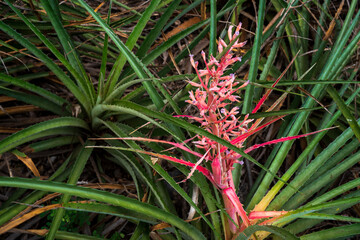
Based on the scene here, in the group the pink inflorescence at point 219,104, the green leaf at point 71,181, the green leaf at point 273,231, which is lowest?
the green leaf at point 273,231

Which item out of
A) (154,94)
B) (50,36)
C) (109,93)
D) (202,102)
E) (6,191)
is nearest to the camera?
(202,102)

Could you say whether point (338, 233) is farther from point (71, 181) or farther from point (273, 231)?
point (71, 181)

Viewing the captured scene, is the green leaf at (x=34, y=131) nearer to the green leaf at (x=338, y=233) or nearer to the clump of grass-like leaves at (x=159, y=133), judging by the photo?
the clump of grass-like leaves at (x=159, y=133)

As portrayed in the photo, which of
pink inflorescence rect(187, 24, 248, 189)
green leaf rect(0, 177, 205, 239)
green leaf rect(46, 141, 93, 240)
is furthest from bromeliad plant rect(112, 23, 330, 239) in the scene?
green leaf rect(46, 141, 93, 240)

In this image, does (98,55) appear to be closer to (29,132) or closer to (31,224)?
(29,132)

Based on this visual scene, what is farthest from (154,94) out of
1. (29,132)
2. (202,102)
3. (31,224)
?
(31,224)

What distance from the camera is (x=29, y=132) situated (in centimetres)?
96

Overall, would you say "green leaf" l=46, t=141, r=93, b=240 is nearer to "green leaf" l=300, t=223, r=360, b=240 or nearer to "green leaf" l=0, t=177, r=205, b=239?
"green leaf" l=0, t=177, r=205, b=239

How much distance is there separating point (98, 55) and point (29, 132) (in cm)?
69

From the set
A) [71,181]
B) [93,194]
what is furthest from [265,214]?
[71,181]

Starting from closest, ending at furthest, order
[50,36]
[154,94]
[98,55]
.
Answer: [154,94] → [50,36] → [98,55]

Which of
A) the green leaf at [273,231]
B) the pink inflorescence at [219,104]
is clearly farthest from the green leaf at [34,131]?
the green leaf at [273,231]

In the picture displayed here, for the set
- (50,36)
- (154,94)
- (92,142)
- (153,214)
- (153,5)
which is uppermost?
(50,36)

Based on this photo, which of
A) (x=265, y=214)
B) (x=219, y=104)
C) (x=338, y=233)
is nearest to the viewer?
(x=219, y=104)
